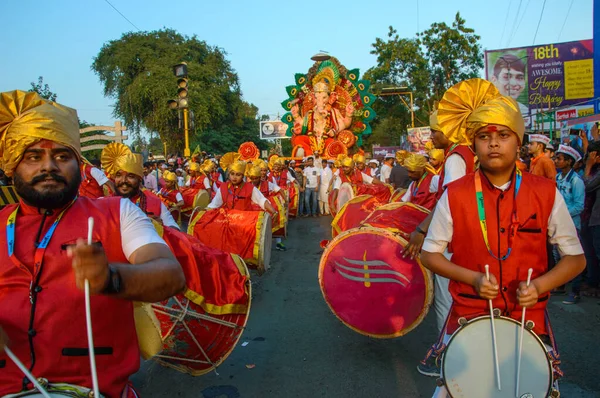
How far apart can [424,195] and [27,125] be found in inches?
157

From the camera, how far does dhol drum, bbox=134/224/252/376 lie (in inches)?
148

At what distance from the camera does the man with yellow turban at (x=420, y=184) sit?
506 cm


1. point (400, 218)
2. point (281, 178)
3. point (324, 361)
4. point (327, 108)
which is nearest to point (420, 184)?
point (400, 218)

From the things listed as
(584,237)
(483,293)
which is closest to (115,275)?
(483,293)

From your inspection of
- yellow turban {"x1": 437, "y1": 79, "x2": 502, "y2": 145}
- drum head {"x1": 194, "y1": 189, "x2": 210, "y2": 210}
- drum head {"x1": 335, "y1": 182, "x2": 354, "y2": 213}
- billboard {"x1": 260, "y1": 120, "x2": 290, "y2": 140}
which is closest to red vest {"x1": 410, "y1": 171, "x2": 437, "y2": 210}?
yellow turban {"x1": 437, "y1": 79, "x2": 502, "y2": 145}

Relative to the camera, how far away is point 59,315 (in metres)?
1.92

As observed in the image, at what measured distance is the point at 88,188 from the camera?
7305 mm

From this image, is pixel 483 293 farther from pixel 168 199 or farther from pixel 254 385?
pixel 168 199

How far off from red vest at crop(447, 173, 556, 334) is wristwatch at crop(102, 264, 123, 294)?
173 cm

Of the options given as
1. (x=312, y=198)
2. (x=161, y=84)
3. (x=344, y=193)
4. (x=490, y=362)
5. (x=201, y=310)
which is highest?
(x=161, y=84)

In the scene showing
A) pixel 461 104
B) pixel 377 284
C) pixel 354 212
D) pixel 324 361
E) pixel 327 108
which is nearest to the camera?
pixel 461 104

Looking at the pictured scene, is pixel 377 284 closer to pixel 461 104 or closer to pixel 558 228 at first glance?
pixel 461 104

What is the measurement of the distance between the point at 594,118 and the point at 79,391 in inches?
577

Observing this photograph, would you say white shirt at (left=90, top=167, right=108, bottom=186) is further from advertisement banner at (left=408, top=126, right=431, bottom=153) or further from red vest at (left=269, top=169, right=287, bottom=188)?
advertisement banner at (left=408, top=126, right=431, bottom=153)
